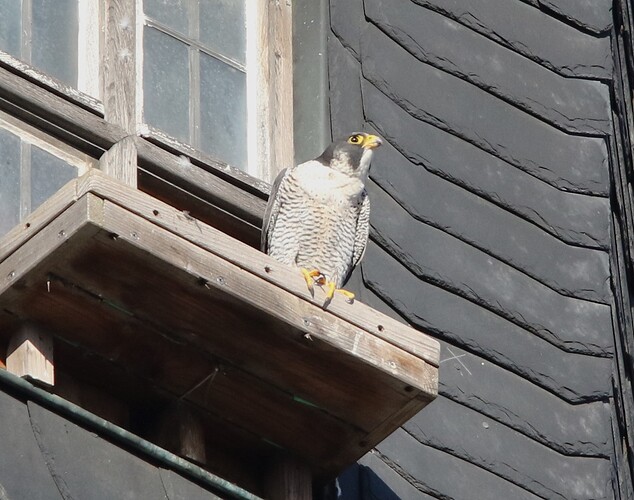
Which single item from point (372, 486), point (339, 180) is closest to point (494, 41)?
point (339, 180)

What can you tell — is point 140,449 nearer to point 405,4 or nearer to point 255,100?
point 255,100

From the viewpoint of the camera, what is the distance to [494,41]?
692 centimetres

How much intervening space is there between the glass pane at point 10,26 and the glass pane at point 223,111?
2.08 feet

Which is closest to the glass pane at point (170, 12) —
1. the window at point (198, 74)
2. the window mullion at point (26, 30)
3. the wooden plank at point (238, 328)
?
the window at point (198, 74)

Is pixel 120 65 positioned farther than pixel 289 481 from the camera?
Yes

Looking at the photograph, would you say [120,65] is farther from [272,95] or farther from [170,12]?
[272,95]

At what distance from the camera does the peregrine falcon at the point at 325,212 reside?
6199 mm

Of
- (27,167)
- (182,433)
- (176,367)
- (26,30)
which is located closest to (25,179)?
(27,167)

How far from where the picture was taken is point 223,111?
634 centimetres

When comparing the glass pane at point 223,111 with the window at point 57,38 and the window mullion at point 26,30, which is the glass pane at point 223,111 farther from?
the window mullion at point 26,30

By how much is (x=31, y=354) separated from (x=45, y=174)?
2.56ft

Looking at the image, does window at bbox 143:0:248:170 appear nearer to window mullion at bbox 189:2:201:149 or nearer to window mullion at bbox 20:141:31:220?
window mullion at bbox 189:2:201:149

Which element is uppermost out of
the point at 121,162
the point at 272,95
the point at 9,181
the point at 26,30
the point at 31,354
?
the point at 272,95

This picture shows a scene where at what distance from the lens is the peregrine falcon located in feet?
20.3
